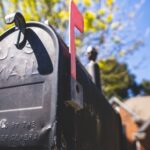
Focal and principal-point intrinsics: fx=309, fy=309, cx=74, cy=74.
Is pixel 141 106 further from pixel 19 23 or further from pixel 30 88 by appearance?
pixel 30 88

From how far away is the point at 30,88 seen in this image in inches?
54.9

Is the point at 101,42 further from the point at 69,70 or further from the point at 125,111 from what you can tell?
the point at 125,111

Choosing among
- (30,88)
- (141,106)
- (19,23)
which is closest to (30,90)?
(30,88)

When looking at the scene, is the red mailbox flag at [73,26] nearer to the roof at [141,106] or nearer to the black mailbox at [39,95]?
the black mailbox at [39,95]

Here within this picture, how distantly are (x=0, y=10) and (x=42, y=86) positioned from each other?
8455mm

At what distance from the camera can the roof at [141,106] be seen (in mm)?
24944

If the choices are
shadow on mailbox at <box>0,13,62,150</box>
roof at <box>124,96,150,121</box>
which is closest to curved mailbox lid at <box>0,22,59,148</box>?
shadow on mailbox at <box>0,13,62,150</box>

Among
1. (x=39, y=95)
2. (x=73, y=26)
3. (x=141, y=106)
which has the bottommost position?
(x=39, y=95)

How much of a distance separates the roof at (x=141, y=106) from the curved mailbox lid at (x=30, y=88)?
23474 mm

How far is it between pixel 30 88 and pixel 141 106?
26.3 meters

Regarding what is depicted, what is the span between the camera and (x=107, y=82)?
14852 mm

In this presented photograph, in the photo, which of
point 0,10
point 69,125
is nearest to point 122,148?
point 69,125

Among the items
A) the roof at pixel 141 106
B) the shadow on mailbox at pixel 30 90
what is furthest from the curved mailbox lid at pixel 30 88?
the roof at pixel 141 106

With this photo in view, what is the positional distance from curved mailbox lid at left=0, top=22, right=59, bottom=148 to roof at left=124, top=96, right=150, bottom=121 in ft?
77.0
